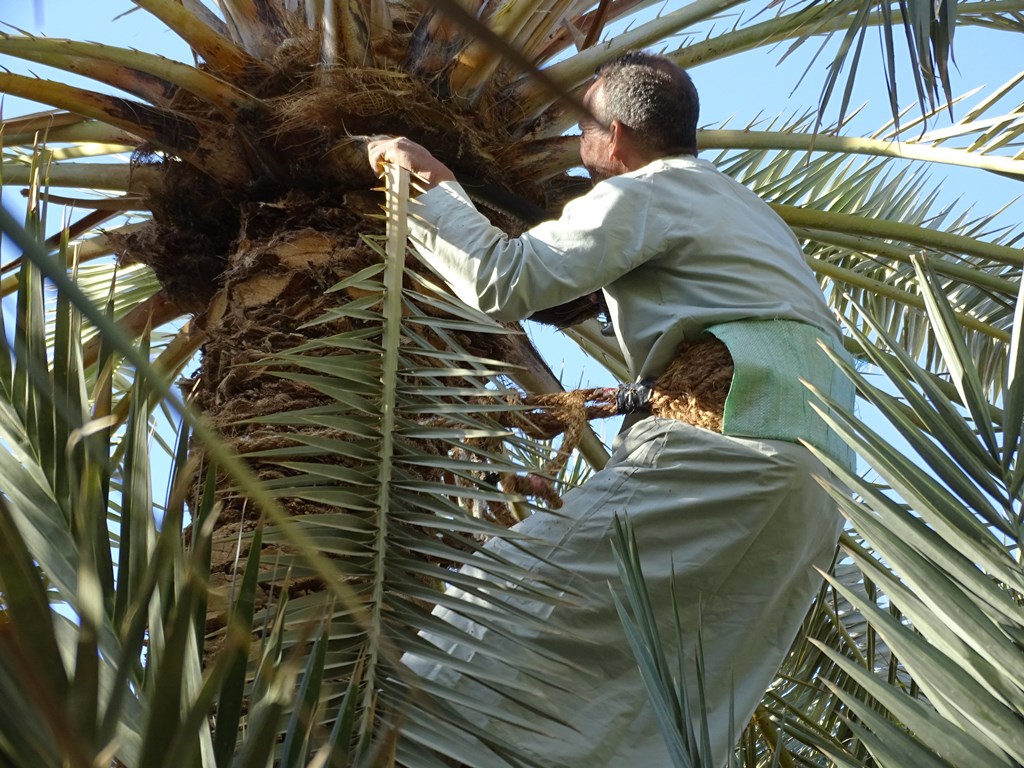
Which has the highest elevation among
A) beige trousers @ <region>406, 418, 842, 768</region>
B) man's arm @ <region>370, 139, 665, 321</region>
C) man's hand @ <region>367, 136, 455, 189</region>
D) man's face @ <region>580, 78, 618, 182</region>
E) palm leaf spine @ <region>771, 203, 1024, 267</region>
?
palm leaf spine @ <region>771, 203, 1024, 267</region>

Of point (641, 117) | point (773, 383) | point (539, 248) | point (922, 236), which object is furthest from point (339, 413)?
point (922, 236)

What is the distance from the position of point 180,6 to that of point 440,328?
111 cm

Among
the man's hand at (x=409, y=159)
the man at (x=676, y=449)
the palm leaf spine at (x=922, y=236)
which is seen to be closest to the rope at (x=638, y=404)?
the man at (x=676, y=449)

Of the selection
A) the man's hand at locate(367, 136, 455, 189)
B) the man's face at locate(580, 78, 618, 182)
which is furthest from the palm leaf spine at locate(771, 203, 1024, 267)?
the man's hand at locate(367, 136, 455, 189)

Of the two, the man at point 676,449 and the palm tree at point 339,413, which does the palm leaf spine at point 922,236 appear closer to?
the palm tree at point 339,413

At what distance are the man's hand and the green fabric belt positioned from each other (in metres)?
0.62

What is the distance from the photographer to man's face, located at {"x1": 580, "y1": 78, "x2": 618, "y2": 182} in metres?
2.94

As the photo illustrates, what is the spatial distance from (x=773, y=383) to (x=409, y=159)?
0.85 m

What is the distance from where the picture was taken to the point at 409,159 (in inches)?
106

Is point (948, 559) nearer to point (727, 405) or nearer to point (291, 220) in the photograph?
point (727, 405)

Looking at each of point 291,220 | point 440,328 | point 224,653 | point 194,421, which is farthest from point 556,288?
point 194,421

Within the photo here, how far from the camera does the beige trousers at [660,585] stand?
2.19 metres

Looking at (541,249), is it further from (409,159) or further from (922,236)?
(922,236)

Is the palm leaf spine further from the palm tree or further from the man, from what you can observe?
the man
